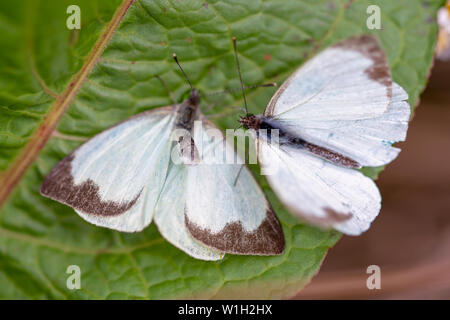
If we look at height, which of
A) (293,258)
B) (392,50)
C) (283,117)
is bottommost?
(293,258)

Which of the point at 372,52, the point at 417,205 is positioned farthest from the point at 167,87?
the point at 417,205

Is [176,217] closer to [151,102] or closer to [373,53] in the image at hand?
[151,102]

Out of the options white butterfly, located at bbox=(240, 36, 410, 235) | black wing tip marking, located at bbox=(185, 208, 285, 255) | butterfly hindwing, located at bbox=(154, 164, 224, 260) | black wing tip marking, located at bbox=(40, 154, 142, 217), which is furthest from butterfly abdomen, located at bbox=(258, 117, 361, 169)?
black wing tip marking, located at bbox=(40, 154, 142, 217)

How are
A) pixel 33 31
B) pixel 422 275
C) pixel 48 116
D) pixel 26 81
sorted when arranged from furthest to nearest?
pixel 422 275
pixel 48 116
pixel 26 81
pixel 33 31

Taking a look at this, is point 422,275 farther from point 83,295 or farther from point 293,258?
point 83,295

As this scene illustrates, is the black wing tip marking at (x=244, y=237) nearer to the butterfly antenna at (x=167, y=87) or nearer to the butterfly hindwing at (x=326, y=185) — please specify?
the butterfly hindwing at (x=326, y=185)

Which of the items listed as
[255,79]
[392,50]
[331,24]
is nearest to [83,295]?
[255,79]
